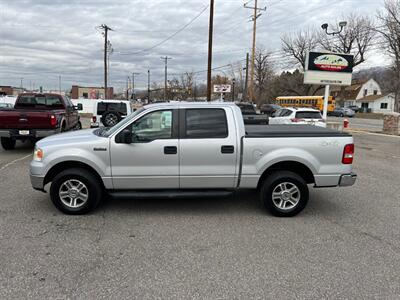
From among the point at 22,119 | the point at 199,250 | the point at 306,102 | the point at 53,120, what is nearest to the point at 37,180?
the point at 199,250

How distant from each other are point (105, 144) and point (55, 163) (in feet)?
2.59

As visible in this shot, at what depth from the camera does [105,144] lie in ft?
15.6

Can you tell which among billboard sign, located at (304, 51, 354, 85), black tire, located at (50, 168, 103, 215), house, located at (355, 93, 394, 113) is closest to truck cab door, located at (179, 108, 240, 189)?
black tire, located at (50, 168, 103, 215)

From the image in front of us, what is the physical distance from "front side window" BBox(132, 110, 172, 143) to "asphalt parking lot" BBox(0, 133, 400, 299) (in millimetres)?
1239

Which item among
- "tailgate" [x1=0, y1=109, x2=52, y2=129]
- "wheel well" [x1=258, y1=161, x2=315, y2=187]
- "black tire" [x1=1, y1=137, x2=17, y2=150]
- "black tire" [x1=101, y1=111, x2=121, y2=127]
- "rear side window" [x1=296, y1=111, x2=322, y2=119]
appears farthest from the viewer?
"rear side window" [x1=296, y1=111, x2=322, y2=119]

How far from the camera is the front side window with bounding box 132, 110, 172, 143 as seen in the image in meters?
4.87

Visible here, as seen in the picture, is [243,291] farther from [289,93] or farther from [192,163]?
[289,93]

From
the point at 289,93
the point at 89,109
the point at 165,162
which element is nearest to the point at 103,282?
the point at 165,162

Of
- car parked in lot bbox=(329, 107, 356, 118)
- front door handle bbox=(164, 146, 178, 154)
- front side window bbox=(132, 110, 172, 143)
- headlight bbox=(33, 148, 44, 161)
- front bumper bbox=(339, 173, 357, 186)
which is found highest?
car parked in lot bbox=(329, 107, 356, 118)

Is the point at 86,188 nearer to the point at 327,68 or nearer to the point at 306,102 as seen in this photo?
the point at 327,68

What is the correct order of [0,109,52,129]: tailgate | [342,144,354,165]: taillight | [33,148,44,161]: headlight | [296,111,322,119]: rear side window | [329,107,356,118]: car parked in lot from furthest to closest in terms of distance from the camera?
[329,107,356,118]: car parked in lot
[296,111,322,119]: rear side window
[0,109,52,129]: tailgate
[342,144,354,165]: taillight
[33,148,44,161]: headlight

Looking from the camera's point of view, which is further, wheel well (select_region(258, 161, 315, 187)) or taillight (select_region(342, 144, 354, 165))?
wheel well (select_region(258, 161, 315, 187))

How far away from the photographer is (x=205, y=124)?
4949 millimetres

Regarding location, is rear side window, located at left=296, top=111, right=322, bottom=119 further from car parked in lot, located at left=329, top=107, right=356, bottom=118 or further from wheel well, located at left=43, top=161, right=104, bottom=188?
car parked in lot, located at left=329, top=107, right=356, bottom=118
